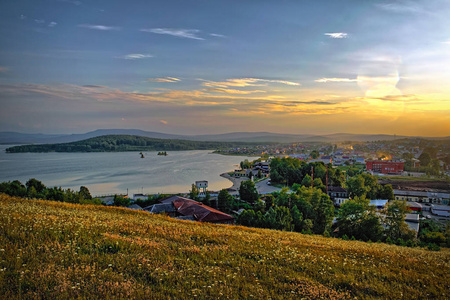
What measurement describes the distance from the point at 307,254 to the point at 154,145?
19087 centimetres

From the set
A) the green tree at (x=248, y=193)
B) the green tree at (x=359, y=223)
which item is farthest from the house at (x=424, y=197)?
the green tree at (x=359, y=223)

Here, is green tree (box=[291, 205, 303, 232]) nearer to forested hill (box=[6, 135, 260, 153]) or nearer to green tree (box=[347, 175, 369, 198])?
green tree (box=[347, 175, 369, 198])

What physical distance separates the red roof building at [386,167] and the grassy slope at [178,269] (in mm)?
81964

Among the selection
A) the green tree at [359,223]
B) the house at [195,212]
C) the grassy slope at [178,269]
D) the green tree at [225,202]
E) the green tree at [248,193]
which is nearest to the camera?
the grassy slope at [178,269]

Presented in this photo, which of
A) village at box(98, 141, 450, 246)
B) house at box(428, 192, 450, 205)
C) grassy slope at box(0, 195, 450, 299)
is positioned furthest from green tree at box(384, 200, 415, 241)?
house at box(428, 192, 450, 205)

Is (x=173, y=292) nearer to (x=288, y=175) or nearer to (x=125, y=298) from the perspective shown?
(x=125, y=298)

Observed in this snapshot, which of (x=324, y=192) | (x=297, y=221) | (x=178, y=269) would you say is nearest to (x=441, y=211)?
(x=324, y=192)

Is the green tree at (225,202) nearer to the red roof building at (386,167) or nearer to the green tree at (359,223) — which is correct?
the green tree at (359,223)

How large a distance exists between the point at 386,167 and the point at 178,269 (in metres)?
88.1

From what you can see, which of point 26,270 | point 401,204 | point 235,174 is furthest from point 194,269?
point 235,174

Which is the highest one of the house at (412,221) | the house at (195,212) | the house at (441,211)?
the house at (195,212)

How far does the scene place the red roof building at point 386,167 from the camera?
7744cm

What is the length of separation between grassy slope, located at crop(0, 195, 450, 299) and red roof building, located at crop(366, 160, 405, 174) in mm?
81964

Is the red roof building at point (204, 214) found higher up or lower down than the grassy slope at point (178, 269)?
→ lower down
